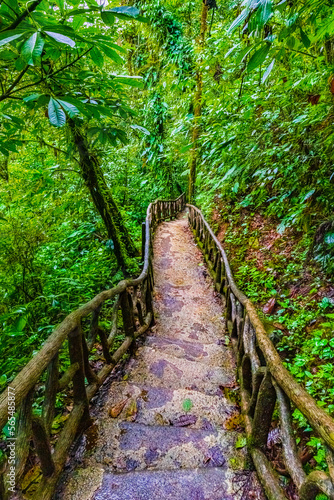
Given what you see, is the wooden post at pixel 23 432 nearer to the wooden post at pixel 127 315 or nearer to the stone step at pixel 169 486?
the stone step at pixel 169 486

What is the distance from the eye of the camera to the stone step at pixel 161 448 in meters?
2.00

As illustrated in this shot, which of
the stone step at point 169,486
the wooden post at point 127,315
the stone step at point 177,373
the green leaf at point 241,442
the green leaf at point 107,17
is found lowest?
the stone step at point 177,373

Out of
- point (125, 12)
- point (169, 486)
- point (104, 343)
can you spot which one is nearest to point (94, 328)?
point (104, 343)

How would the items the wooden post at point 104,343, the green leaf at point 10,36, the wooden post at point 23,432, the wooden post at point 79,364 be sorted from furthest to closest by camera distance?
the wooden post at point 104,343
the wooden post at point 79,364
the wooden post at point 23,432
the green leaf at point 10,36

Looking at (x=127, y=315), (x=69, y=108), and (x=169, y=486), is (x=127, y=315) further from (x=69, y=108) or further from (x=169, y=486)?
(x=69, y=108)

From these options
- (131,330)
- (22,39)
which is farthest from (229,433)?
(22,39)

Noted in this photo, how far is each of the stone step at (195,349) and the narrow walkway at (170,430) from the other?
0.01m

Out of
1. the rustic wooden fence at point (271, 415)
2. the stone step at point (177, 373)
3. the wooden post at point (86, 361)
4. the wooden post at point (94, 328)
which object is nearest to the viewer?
the rustic wooden fence at point (271, 415)

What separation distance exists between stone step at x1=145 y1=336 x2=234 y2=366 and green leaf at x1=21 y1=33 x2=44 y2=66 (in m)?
3.40

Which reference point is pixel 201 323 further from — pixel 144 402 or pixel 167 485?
pixel 167 485

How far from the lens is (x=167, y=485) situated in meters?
1.77

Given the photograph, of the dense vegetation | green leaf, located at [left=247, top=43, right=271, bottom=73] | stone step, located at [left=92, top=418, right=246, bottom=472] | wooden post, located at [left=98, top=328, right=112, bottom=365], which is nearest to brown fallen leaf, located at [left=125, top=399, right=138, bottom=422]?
stone step, located at [left=92, top=418, right=246, bottom=472]

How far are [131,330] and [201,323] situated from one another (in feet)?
5.61

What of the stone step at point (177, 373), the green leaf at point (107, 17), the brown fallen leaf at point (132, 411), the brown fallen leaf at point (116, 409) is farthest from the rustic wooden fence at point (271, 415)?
the green leaf at point (107, 17)
